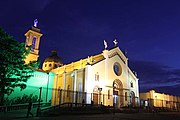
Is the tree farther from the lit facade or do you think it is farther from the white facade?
the white facade

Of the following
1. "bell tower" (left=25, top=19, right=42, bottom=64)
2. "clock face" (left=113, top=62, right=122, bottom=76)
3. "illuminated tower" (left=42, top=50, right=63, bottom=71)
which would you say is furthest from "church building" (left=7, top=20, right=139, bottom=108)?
"bell tower" (left=25, top=19, right=42, bottom=64)

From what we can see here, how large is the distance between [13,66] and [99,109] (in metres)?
13.2

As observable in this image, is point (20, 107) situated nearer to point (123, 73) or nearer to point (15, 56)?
point (15, 56)

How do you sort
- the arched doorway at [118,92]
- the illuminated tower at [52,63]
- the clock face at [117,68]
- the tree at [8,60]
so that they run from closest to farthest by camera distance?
the tree at [8,60] < the arched doorway at [118,92] < the clock face at [117,68] < the illuminated tower at [52,63]

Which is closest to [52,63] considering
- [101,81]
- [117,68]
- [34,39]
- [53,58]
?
[53,58]

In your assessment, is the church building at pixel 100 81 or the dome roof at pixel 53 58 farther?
the dome roof at pixel 53 58

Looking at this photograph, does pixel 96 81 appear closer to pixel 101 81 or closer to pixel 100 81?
pixel 100 81

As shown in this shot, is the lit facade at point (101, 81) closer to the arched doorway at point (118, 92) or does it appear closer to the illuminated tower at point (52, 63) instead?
the arched doorway at point (118, 92)

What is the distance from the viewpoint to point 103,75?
35281mm

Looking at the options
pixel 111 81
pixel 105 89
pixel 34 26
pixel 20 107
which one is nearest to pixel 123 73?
pixel 111 81

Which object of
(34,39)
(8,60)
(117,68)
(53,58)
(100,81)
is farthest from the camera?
(53,58)

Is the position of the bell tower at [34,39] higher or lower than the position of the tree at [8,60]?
higher

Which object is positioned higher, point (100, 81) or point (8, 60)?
point (8, 60)

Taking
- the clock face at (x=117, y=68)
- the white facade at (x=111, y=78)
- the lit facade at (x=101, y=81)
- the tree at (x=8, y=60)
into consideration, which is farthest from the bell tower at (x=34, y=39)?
the tree at (x=8, y=60)
